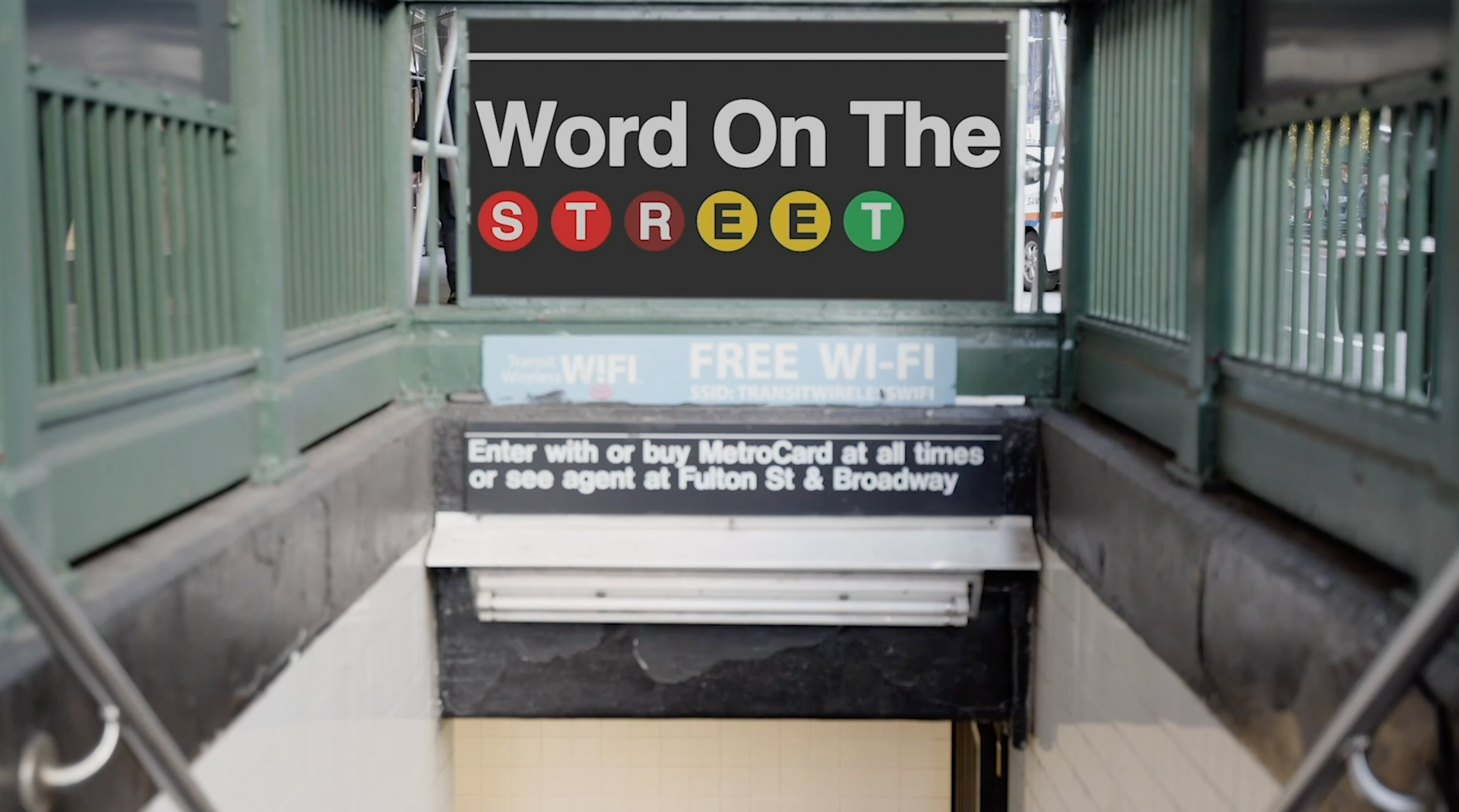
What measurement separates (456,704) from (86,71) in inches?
106

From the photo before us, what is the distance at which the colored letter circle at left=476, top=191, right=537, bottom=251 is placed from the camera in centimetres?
479

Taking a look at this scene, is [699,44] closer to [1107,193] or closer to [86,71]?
[1107,193]

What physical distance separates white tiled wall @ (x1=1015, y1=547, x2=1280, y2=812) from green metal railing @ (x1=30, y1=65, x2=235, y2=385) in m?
2.24

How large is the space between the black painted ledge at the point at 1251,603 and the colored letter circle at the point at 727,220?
1.45 meters

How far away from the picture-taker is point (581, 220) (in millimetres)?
4793

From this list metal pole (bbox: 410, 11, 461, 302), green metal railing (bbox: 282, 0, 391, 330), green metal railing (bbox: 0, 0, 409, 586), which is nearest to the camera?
green metal railing (bbox: 0, 0, 409, 586)

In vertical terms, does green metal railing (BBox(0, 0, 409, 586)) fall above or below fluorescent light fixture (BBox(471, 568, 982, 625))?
above

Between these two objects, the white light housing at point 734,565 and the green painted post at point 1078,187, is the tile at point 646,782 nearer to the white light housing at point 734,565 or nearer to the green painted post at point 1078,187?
the white light housing at point 734,565

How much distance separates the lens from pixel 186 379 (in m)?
2.95

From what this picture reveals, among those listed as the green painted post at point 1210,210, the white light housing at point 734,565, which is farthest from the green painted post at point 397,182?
the green painted post at point 1210,210

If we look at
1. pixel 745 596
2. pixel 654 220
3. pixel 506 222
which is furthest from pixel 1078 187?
pixel 506 222

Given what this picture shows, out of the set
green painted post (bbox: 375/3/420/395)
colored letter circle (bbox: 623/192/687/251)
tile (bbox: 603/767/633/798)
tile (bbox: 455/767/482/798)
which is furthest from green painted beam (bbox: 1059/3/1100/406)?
tile (bbox: 455/767/482/798)

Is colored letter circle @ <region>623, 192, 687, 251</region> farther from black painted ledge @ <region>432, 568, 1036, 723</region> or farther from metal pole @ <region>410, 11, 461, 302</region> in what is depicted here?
black painted ledge @ <region>432, 568, 1036, 723</region>

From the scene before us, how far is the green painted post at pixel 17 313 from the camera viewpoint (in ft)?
6.90
